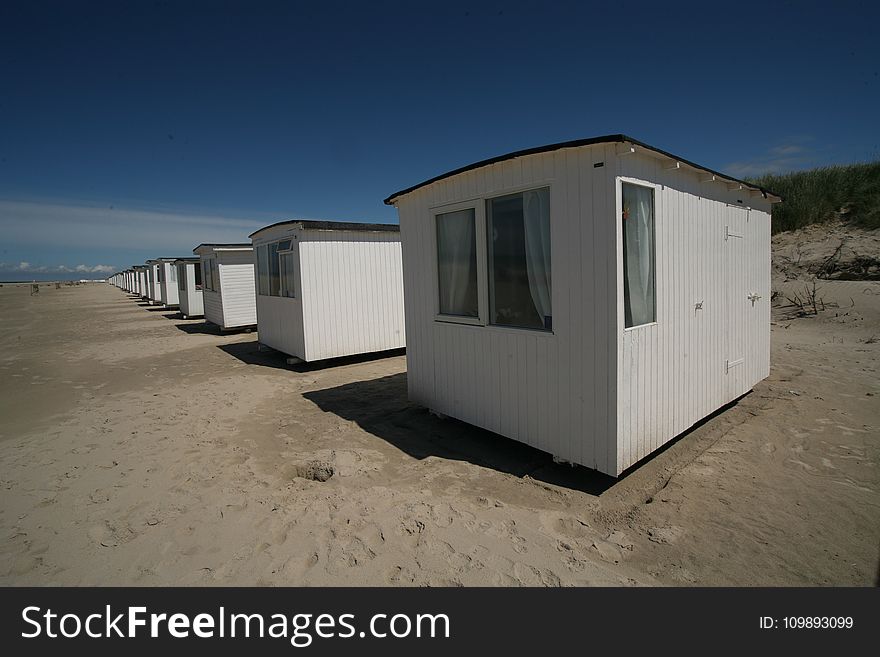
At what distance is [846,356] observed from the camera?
7.67 meters

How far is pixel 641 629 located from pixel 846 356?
808 centimetres

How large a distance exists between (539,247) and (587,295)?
0.64m

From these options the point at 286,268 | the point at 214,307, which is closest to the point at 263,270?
the point at 286,268

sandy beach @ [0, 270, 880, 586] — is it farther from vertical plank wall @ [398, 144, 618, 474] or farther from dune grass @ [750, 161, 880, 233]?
dune grass @ [750, 161, 880, 233]

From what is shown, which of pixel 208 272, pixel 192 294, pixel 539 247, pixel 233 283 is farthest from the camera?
pixel 192 294

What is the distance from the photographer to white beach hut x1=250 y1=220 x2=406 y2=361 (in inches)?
334

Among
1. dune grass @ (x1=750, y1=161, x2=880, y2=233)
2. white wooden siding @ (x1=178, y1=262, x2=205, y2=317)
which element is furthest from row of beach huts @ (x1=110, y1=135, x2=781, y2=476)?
white wooden siding @ (x1=178, y1=262, x2=205, y2=317)

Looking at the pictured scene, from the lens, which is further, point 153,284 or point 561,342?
point 153,284

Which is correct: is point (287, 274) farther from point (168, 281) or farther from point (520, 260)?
point (168, 281)

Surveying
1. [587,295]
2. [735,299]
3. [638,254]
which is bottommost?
[735,299]

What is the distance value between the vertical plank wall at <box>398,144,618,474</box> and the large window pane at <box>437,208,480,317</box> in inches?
6.0

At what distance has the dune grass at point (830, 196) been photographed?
1482 cm

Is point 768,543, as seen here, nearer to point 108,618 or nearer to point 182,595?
point 182,595

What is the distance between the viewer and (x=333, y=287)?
873cm
